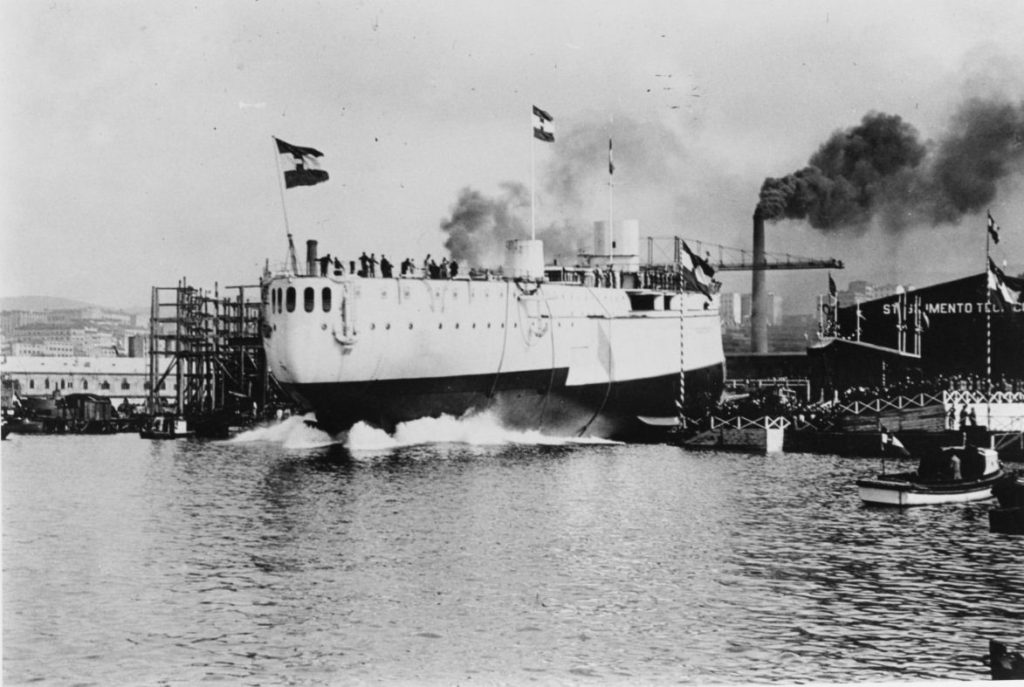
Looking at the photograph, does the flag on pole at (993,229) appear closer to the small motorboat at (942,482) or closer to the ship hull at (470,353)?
the small motorboat at (942,482)

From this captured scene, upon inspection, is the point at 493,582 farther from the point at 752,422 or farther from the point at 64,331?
the point at 752,422

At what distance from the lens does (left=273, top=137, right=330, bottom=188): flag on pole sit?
14422mm

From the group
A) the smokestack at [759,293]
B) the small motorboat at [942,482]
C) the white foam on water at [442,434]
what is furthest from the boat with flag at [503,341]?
the small motorboat at [942,482]

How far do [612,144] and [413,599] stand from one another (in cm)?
830

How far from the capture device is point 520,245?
26578 millimetres

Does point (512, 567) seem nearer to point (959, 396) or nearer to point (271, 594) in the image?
point (271, 594)

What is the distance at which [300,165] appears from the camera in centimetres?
1502

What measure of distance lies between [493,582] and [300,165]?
631 centimetres

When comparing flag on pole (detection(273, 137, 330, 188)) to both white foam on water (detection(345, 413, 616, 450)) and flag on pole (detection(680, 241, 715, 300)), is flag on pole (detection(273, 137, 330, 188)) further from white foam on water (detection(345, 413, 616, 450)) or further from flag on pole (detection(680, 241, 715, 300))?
flag on pole (detection(680, 241, 715, 300))

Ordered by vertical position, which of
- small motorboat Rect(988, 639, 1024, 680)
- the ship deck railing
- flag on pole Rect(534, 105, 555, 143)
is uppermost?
flag on pole Rect(534, 105, 555, 143)

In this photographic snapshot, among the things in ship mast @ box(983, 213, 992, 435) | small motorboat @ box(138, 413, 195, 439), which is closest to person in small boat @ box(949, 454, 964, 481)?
ship mast @ box(983, 213, 992, 435)

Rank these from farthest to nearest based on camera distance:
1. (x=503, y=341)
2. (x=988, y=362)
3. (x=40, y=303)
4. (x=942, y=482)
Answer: (x=503, y=341), (x=988, y=362), (x=942, y=482), (x=40, y=303)

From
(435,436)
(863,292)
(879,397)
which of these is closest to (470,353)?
(435,436)

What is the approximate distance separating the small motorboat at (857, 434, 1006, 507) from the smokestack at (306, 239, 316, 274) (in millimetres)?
9916
